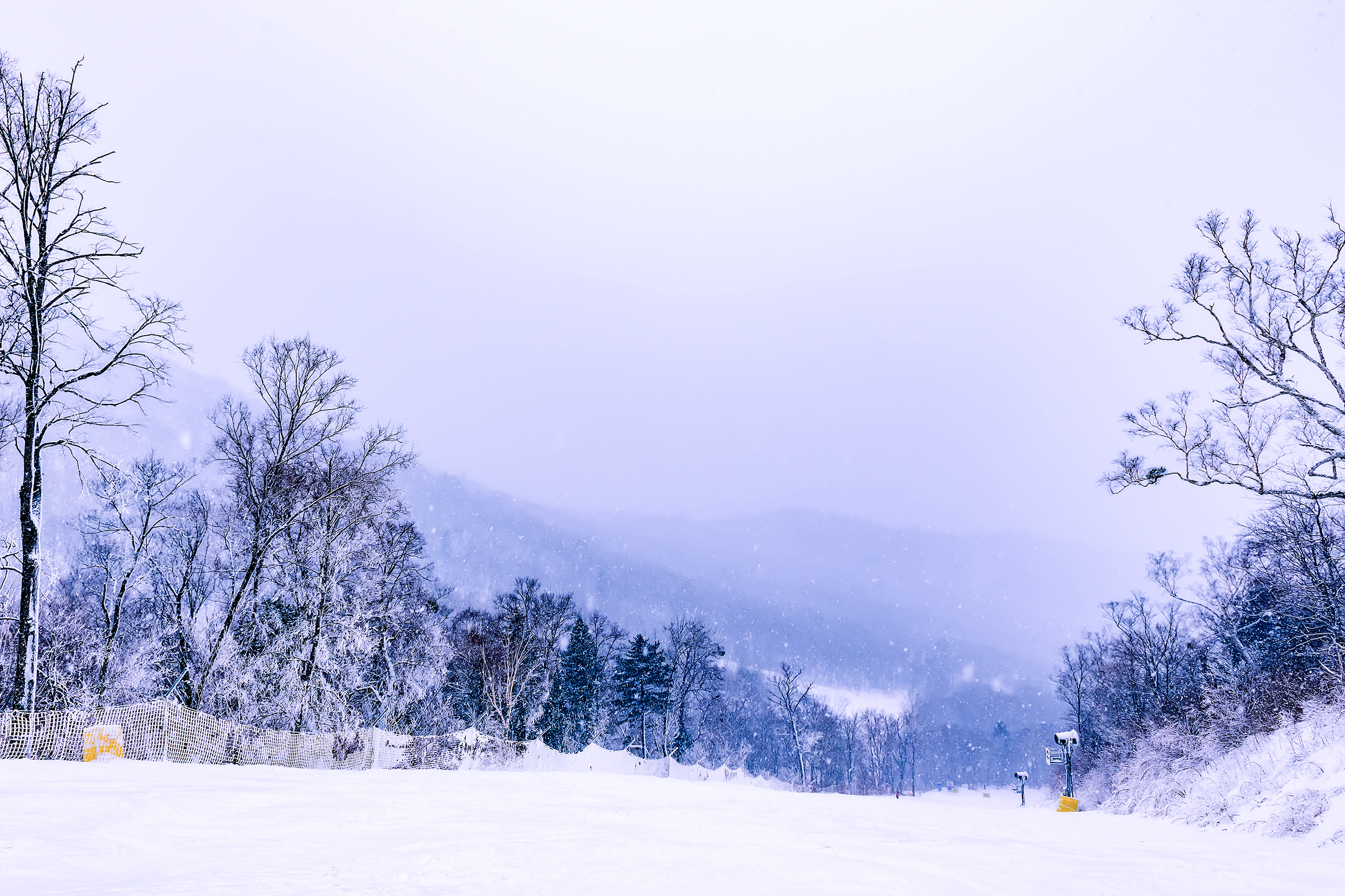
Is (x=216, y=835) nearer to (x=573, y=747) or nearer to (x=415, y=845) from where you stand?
(x=415, y=845)

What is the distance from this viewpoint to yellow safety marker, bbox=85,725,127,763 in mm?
14625

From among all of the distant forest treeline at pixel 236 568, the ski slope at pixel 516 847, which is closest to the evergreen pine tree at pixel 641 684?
the distant forest treeline at pixel 236 568

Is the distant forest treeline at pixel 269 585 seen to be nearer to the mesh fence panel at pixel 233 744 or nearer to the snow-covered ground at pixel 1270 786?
the mesh fence panel at pixel 233 744

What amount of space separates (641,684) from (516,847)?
55256 millimetres

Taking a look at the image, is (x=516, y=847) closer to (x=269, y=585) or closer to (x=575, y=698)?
(x=269, y=585)

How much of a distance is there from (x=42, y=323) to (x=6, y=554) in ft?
16.2

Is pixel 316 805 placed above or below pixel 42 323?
below

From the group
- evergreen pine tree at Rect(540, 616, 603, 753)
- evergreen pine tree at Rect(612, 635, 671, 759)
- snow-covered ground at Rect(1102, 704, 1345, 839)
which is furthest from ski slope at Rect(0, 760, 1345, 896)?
evergreen pine tree at Rect(612, 635, 671, 759)

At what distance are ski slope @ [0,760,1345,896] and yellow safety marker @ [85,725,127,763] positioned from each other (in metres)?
1.00

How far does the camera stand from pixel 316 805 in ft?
31.7

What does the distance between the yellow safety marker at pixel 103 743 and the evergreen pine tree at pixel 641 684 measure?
4671cm

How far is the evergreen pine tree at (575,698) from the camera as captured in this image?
2162 inches

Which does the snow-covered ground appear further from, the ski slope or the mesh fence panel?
the mesh fence panel

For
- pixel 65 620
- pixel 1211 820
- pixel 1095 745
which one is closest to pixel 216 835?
pixel 1211 820
